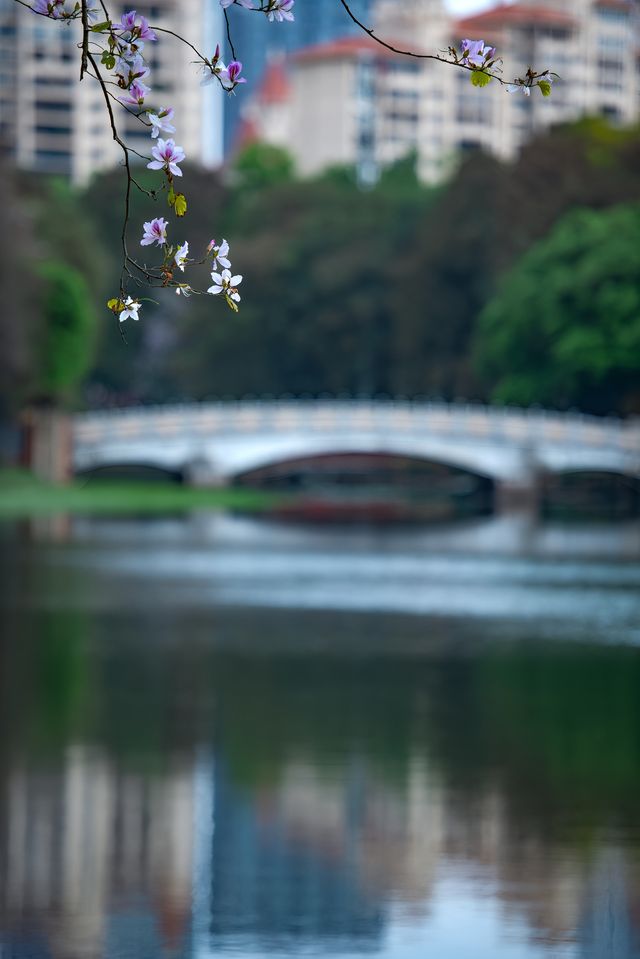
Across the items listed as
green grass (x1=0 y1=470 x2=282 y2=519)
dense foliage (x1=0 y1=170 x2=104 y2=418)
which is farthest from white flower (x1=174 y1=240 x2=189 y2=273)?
dense foliage (x1=0 y1=170 x2=104 y2=418)

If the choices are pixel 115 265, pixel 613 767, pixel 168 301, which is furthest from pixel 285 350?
pixel 613 767

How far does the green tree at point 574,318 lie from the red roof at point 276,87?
87.2m

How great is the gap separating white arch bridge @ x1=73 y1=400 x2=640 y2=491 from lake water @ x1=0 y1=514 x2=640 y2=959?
26.3m

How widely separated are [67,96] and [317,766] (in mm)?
131093

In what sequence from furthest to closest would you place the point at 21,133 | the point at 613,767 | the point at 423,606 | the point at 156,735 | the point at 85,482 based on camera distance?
1. the point at 21,133
2. the point at 85,482
3. the point at 423,606
4. the point at 156,735
5. the point at 613,767

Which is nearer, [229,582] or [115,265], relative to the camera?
[229,582]

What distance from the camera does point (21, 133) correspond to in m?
141

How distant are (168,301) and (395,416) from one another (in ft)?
117

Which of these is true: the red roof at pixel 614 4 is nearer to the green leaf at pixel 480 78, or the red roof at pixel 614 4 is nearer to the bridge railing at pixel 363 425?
the bridge railing at pixel 363 425

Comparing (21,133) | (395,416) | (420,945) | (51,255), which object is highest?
(21,133)

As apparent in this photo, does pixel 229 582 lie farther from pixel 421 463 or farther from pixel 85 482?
pixel 421 463

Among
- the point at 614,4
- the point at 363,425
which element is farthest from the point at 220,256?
the point at 614,4

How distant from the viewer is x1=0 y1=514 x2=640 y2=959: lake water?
10070 millimetres

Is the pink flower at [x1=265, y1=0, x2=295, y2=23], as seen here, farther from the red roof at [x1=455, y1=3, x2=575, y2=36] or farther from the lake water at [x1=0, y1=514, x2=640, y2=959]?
the red roof at [x1=455, y1=3, x2=575, y2=36]
